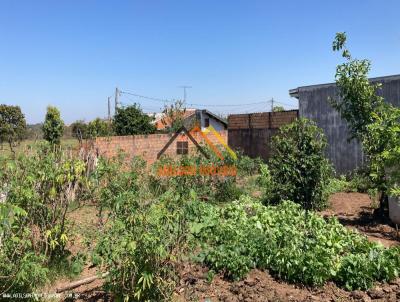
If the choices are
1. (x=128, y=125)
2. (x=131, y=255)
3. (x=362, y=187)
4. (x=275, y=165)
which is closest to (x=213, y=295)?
(x=131, y=255)

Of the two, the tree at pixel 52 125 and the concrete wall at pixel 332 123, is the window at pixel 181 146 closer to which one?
the concrete wall at pixel 332 123

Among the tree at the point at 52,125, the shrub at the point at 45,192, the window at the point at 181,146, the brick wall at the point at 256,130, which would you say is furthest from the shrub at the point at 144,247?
the tree at the point at 52,125

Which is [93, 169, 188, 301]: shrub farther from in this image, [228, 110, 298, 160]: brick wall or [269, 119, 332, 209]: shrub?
[228, 110, 298, 160]: brick wall

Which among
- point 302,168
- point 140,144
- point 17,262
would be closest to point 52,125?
point 140,144

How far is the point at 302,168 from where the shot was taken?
26.3ft

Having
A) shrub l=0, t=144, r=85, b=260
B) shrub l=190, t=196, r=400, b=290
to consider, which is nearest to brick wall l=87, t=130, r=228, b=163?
shrub l=0, t=144, r=85, b=260

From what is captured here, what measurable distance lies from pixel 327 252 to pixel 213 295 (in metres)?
1.35

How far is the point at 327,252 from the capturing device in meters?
4.27

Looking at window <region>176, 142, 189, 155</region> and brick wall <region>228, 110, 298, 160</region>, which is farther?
brick wall <region>228, 110, 298, 160</region>

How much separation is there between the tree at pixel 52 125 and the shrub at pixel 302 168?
14237 millimetres

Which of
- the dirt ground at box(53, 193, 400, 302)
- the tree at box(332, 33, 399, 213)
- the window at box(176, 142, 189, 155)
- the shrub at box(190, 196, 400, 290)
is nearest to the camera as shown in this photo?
the dirt ground at box(53, 193, 400, 302)

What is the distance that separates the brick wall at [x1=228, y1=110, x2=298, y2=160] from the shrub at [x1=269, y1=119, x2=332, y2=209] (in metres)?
5.65

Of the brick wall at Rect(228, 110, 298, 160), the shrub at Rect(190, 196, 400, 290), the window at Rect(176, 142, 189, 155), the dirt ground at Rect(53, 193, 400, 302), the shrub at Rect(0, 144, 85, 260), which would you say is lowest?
the dirt ground at Rect(53, 193, 400, 302)

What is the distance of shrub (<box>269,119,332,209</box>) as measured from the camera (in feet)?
26.2
